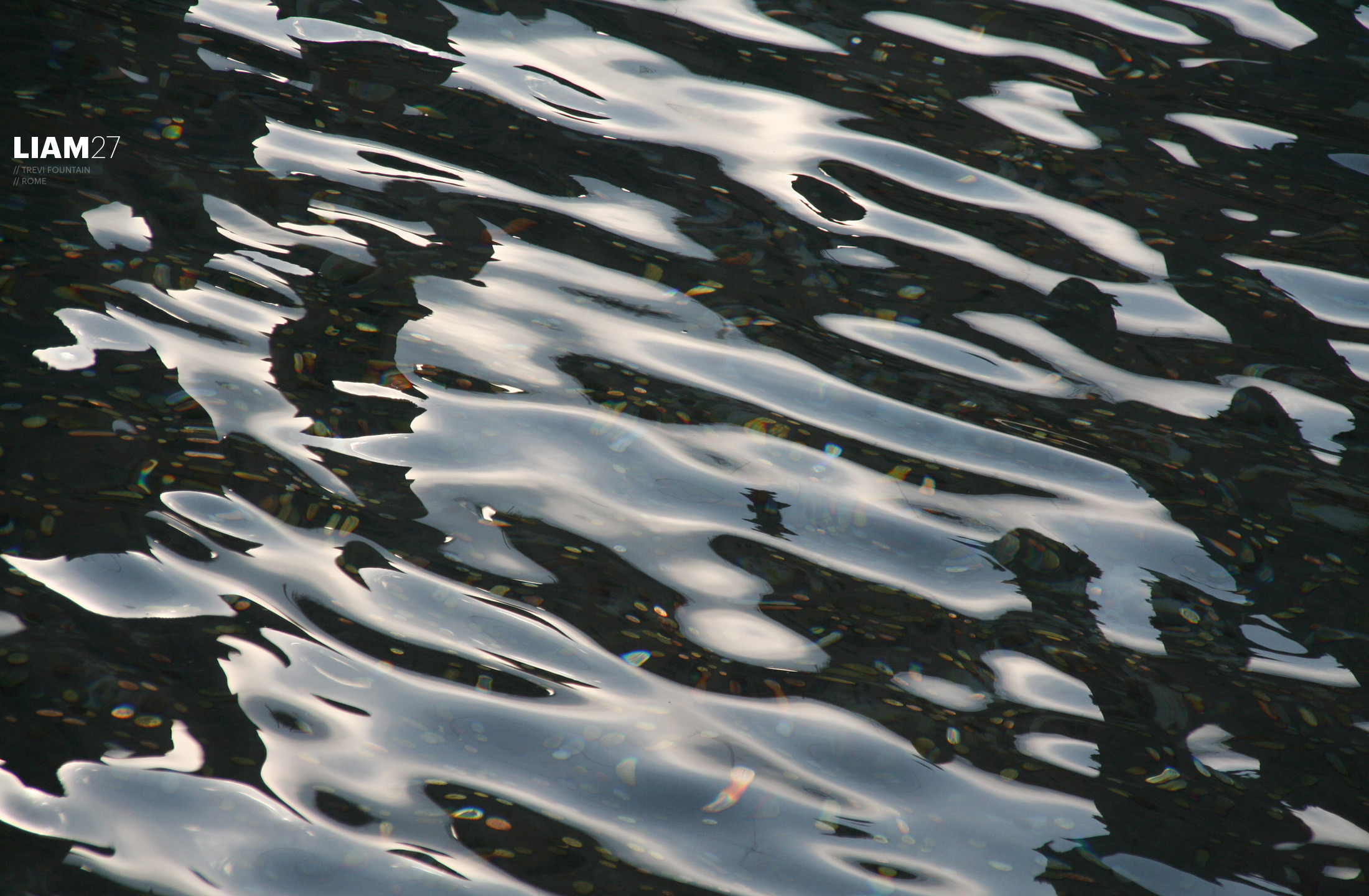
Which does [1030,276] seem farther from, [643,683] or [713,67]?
[643,683]

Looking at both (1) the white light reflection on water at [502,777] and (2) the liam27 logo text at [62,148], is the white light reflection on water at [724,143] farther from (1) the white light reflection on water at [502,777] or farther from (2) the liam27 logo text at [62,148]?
(1) the white light reflection on water at [502,777]

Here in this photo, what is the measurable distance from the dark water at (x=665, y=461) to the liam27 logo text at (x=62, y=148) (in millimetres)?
15

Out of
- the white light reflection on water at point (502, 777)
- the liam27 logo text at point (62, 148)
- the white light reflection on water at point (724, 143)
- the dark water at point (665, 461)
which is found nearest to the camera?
the white light reflection on water at point (502, 777)

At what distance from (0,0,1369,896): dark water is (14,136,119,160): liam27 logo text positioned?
1cm

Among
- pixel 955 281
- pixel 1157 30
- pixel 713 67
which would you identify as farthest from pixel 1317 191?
pixel 713 67

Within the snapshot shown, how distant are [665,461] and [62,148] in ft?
5.56

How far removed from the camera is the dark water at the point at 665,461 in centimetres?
149

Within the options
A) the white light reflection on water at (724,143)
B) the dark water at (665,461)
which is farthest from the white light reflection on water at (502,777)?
the white light reflection on water at (724,143)

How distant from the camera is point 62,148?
2434 millimetres

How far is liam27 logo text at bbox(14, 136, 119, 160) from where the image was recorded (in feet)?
7.93

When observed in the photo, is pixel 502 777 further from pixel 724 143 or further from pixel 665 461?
pixel 724 143

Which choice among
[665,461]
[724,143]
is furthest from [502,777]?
[724,143]

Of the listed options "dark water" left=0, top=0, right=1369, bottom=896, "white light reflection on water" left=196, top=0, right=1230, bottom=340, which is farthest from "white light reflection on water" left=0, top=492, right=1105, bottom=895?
"white light reflection on water" left=196, top=0, right=1230, bottom=340

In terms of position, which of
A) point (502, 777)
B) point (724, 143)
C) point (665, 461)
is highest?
point (724, 143)
